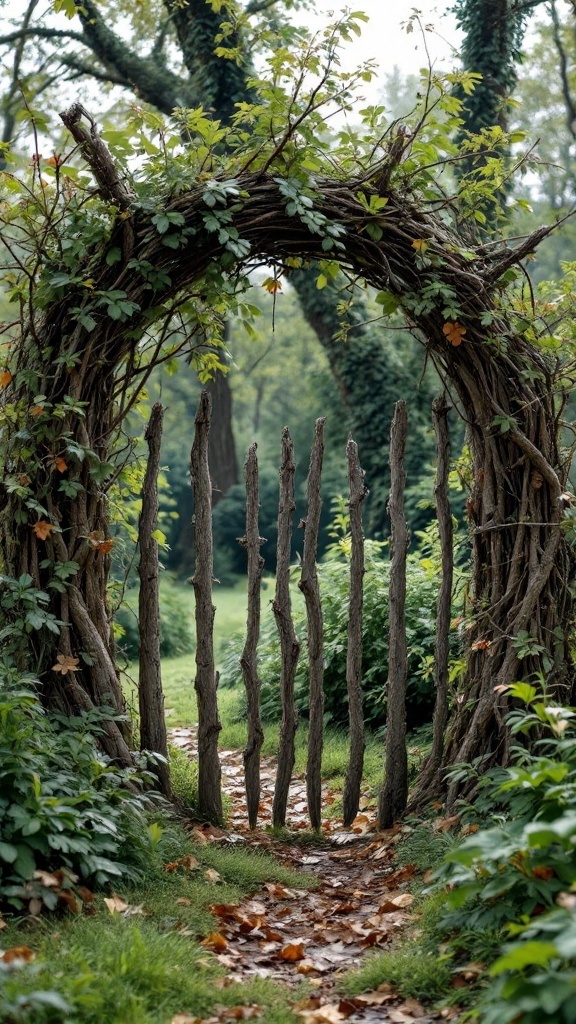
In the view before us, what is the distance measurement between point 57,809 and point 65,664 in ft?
3.06

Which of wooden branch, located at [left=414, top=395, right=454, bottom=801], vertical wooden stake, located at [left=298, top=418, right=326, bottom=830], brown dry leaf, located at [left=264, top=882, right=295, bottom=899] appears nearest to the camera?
brown dry leaf, located at [left=264, top=882, right=295, bottom=899]

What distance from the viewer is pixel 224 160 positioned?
4.39 m

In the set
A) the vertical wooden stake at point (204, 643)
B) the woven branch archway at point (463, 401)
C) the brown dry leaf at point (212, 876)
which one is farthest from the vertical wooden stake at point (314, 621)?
the brown dry leaf at point (212, 876)

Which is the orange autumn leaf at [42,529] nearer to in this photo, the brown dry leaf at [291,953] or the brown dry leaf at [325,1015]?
the brown dry leaf at [291,953]

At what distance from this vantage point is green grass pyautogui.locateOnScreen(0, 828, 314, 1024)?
245 cm

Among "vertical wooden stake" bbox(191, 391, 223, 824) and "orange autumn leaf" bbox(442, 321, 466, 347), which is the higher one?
"orange autumn leaf" bbox(442, 321, 466, 347)

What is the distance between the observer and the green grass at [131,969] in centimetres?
245

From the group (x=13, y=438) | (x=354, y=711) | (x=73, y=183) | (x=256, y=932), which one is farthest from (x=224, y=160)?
(x=256, y=932)

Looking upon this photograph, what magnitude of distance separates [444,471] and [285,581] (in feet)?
3.35

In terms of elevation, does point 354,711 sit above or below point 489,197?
below

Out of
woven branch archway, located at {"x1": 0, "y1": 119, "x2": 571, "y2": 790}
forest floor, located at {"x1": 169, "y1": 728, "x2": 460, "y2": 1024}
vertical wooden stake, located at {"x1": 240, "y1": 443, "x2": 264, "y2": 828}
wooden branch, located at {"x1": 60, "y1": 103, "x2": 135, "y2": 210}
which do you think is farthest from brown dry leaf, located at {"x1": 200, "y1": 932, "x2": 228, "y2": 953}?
wooden branch, located at {"x1": 60, "y1": 103, "x2": 135, "y2": 210}

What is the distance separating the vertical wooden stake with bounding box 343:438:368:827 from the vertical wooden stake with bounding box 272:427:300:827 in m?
0.31

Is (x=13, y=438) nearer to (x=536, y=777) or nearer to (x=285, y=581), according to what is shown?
(x=285, y=581)

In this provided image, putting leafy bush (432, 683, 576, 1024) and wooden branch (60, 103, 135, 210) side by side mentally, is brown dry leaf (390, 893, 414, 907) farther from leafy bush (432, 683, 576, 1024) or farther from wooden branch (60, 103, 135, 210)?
wooden branch (60, 103, 135, 210)
